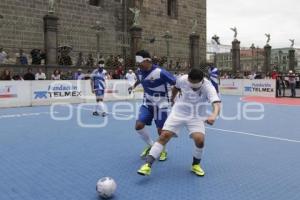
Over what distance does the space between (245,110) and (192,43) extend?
1944cm

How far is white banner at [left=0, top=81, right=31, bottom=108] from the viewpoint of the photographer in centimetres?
1817

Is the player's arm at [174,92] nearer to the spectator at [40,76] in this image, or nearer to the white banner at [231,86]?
the spectator at [40,76]

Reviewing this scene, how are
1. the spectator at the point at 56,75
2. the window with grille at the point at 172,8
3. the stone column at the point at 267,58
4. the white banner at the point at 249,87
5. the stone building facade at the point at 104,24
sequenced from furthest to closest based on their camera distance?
the stone column at the point at 267,58 → the window with grille at the point at 172,8 → the stone building facade at the point at 104,24 → the white banner at the point at 249,87 → the spectator at the point at 56,75

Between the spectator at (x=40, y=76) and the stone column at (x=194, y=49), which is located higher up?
the stone column at (x=194, y=49)

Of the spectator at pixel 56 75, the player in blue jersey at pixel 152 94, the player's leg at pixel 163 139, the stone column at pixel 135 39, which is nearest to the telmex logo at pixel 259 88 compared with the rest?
the stone column at pixel 135 39

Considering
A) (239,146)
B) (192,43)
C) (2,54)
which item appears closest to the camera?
(239,146)

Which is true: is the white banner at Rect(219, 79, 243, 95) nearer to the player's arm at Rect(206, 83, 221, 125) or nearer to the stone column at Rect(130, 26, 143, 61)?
the stone column at Rect(130, 26, 143, 61)

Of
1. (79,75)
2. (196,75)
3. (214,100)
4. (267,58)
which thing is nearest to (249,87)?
(79,75)

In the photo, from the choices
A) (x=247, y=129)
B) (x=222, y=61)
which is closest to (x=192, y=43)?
(x=222, y=61)

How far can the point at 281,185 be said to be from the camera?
6.00 metres

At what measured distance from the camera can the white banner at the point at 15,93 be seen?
18172 millimetres

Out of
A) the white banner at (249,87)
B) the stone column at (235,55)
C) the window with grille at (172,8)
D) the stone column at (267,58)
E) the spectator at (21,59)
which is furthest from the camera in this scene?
the stone column at (267,58)

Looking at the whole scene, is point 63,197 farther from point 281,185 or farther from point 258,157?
point 258,157

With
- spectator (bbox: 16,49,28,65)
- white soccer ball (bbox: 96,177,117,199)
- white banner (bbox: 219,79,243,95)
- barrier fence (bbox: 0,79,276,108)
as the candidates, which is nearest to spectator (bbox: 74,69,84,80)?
barrier fence (bbox: 0,79,276,108)
